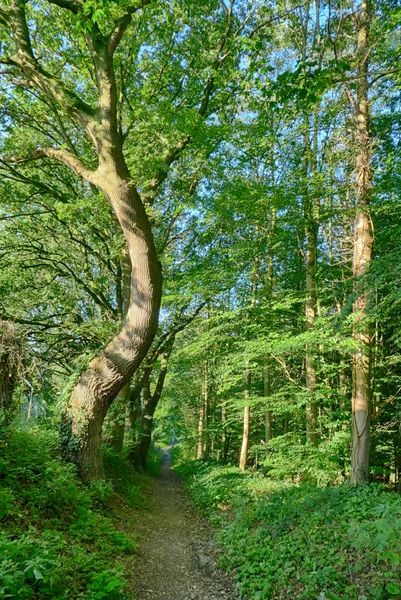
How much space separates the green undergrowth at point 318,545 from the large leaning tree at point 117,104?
2893 millimetres

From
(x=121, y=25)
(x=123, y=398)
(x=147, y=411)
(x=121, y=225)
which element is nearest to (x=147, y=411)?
(x=147, y=411)

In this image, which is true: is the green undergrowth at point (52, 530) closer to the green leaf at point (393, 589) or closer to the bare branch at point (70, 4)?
the green leaf at point (393, 589)

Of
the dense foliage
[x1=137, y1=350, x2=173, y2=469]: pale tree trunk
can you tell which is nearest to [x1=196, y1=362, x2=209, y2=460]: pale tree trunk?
[x1=137, y1=350, x2=173, y2=469]: pale tree trunk

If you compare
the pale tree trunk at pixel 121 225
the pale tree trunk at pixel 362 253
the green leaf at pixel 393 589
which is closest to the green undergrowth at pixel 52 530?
the pale tree trunk at pixel 121 225

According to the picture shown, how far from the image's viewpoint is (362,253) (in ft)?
22.1

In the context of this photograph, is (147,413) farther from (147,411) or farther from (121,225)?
(121,225)

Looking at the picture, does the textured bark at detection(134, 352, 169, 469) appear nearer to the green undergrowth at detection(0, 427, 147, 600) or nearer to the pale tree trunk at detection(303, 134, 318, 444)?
the pale tree trunk at detection(303, 134, 318, 444)

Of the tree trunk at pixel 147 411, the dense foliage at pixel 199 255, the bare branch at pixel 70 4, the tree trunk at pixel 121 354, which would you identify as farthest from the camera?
the tree trunk at pixel 147 411

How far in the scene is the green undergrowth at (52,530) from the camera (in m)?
2.83

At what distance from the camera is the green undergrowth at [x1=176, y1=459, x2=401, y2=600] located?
321 centimetres

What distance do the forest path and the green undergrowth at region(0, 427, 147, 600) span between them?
297 mm

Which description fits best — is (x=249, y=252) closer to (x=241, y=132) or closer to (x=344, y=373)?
(x=241, y=132)

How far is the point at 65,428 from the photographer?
5.77 meters

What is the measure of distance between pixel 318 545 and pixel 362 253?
5.08m
